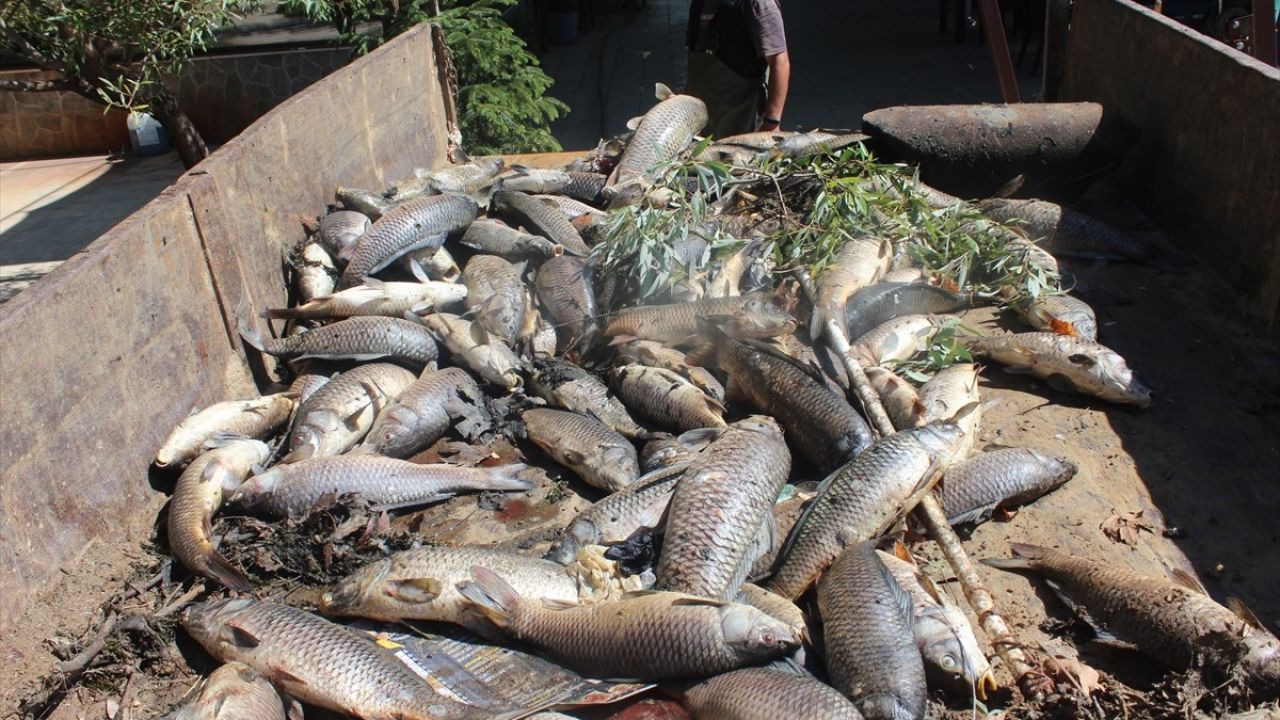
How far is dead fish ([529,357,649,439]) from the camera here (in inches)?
174

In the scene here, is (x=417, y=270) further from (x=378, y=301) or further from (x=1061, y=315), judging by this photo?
(x=1061, y=315)

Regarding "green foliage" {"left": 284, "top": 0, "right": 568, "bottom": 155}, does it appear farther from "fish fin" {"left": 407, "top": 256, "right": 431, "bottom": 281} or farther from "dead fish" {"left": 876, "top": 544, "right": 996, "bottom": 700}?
"dead fish" {"left": 876, "top": 544, "right": 996, "bottom": 700}

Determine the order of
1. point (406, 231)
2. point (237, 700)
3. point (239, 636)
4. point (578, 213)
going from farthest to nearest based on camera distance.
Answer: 1. point (578, 213)
2. point (406, 231)
3. point (239, 636)
4. point (237, 700)

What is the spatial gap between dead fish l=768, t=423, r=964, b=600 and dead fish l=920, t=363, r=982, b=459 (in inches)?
15.2

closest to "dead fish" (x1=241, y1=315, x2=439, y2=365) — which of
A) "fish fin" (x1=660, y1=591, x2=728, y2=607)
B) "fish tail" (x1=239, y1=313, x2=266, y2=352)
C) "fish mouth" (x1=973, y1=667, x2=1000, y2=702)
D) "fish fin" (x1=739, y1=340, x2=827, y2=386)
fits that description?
"fish tail" (x1=239, y1=313, x2=266, y2=352)

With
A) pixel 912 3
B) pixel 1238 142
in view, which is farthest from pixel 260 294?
pixel 912 3

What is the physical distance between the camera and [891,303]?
16.3ft

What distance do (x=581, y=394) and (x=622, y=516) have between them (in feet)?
3.32

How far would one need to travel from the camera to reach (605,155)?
7.02 m

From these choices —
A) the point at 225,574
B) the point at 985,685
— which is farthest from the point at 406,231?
the point at 985,685

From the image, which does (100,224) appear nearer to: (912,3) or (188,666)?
(188,666)

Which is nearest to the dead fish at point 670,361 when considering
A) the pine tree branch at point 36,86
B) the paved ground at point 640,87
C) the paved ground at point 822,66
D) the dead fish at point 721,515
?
the dead fish at point 721,515

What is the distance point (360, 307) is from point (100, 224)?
630 cm

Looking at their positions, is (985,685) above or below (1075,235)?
below
